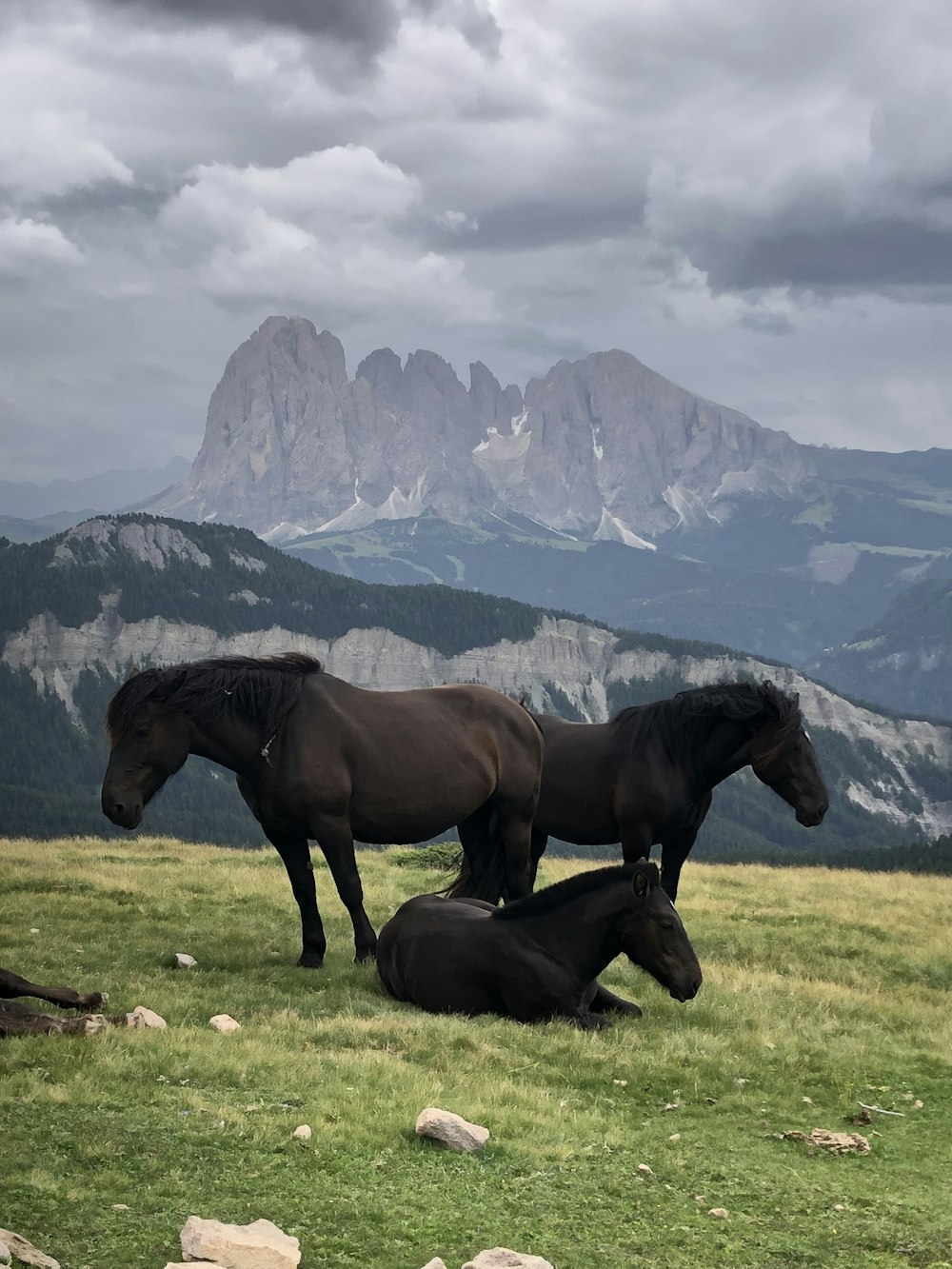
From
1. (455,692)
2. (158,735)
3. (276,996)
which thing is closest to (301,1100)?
(276,996)

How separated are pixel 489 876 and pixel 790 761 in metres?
4.46

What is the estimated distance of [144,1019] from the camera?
37.0 ft

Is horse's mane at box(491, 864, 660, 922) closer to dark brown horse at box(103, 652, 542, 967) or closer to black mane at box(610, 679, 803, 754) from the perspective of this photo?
dark brown horse at box(103, 652, 542, 967)

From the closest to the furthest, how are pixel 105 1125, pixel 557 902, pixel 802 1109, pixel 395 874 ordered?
pixel 105 1125 < pixel 802 1109 < pixel 557 902 < pixel 395 874

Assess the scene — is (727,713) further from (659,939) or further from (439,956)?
(439,956)

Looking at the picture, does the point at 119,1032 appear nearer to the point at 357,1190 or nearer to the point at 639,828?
the point at 357,1190

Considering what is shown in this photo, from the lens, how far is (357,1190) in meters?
7.88

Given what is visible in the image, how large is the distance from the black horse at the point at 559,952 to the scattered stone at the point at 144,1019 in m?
3.20

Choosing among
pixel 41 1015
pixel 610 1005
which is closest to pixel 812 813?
pixel 610 1005

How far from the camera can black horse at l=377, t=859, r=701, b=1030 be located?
42.8 ft

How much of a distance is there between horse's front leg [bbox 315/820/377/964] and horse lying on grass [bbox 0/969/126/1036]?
402 centimetres

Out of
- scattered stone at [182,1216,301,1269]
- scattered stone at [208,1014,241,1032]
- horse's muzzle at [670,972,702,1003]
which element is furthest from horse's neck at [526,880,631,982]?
scattered stone at [182,1216,301,1269]

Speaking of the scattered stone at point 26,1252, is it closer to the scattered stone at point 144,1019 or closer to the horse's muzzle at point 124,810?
the scattered stone at point 144,1019

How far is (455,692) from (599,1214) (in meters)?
9.57
